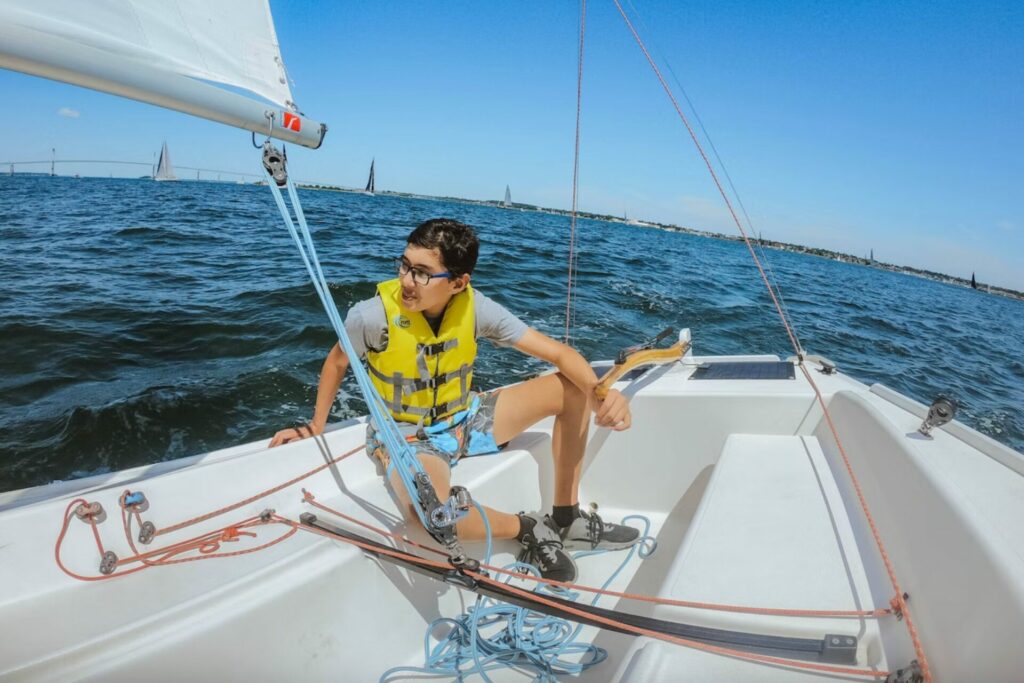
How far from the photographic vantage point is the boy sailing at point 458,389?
1.74 m

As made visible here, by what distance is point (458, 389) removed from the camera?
1966mm

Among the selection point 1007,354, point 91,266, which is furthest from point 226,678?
point 1007,354

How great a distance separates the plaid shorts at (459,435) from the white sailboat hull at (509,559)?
0.21 feet

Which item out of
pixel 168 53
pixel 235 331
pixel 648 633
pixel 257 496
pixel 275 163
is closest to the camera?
pixel 648 633

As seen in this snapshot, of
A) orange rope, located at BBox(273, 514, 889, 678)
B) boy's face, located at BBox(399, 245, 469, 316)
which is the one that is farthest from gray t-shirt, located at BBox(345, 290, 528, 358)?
orange rope, located at BBox(273, 514, 889, 678)

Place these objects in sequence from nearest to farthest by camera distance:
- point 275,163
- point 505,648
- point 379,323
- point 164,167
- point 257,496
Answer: point 275,163 < point 505,648 < point 257,496 < point 379,323 < point 164,167

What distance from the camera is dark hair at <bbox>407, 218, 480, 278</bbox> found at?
1707 mm

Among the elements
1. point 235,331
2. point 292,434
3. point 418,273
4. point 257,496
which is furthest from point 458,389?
point 235,331

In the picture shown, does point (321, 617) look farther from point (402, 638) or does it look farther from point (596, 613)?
point (596, 613)

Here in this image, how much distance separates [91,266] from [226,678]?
27.5ft

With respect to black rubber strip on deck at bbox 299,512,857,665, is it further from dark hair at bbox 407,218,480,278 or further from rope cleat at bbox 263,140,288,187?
rope cleat at bbox 263,140,288,187

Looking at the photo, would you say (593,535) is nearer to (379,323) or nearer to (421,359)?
(421,359)

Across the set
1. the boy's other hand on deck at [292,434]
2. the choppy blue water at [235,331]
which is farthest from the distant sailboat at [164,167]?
the boy's other hand on deck at [292,434]

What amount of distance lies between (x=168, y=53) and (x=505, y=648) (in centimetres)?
183
